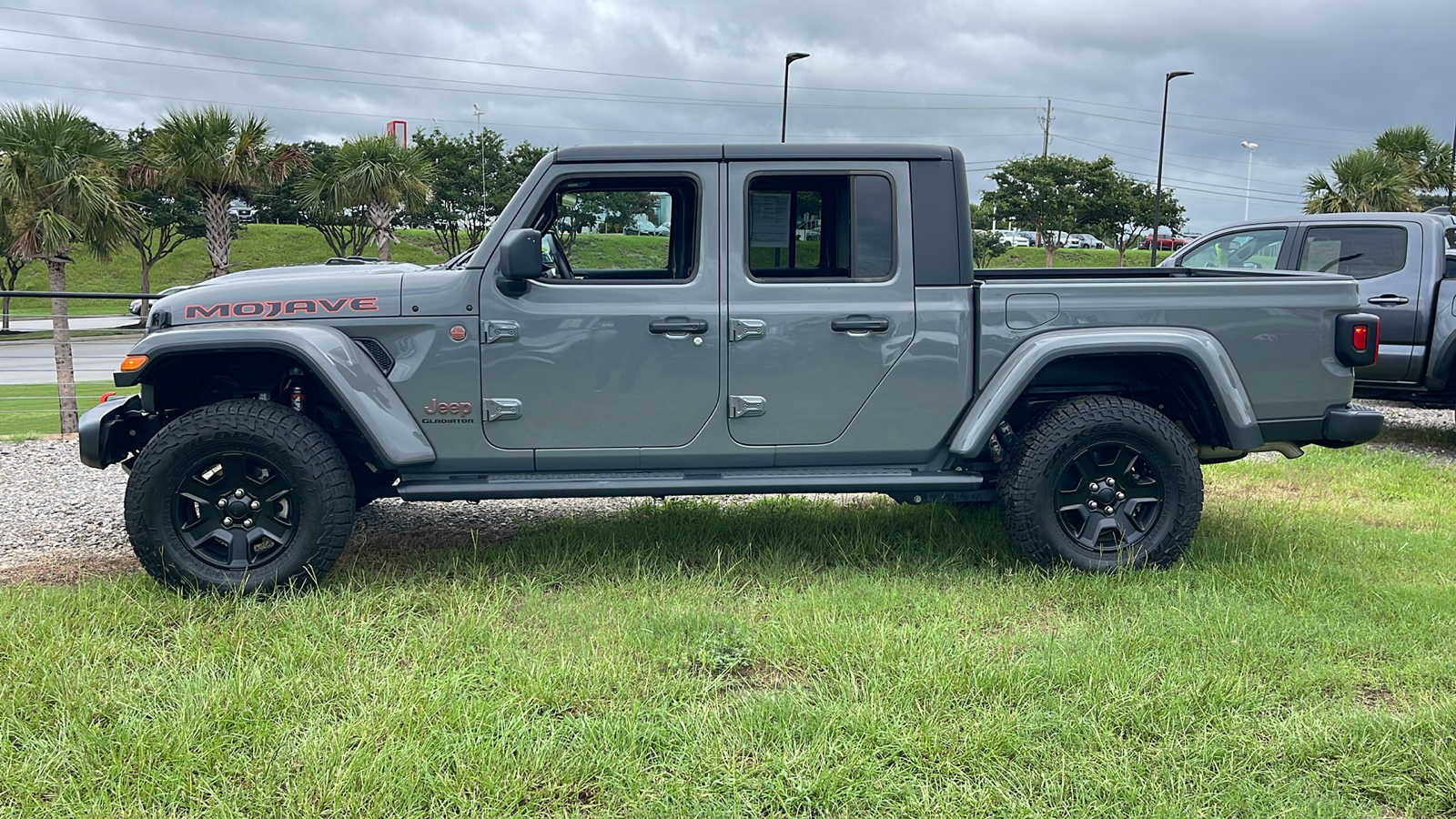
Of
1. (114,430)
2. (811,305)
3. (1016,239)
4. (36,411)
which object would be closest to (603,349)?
(811,305)

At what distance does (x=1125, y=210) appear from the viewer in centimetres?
3878

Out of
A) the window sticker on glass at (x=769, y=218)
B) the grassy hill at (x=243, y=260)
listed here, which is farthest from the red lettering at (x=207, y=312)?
the grassy hill at (x=243, y=260)

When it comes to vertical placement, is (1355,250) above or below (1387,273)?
above

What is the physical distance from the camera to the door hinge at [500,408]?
423cm

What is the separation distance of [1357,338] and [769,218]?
260cm

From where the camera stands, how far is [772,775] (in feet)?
9.20

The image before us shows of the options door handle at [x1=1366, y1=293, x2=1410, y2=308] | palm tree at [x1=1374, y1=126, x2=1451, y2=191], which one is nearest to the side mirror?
door handle at [x1=1366, y1=293, x2=1410, y2=308]

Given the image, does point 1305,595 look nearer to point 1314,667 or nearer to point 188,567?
point 1314,667

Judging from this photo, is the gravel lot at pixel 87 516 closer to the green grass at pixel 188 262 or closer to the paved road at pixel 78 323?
the paved road at pixel 78 323

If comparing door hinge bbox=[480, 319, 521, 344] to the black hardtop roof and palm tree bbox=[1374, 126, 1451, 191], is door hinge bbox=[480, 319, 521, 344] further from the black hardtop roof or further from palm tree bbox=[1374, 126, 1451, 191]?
palm tree bbox=[1374, 126, 1451, 191]

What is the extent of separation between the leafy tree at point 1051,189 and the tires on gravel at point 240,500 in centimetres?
3673

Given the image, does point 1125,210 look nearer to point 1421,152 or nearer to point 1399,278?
point 1421,152

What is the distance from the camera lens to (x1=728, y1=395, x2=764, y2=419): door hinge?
430 centimetres

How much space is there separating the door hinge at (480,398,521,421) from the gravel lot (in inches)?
56.0
